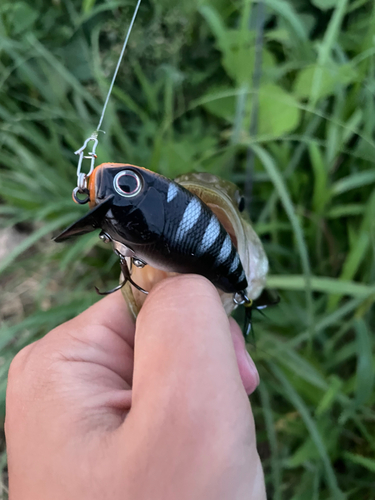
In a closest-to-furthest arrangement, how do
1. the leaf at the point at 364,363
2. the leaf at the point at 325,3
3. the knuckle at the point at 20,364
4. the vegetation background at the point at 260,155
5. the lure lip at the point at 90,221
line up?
the lure lip at the point at 90,221
the knuckle at the point at 20,364
the leaf at the point at 364,363
the vegetation background at the point at 260,155
the leaf at the point at 325,3

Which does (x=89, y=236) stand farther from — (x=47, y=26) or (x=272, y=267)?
(x=47, y=26)

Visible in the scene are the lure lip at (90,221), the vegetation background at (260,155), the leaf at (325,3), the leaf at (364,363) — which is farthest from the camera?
the leaf at (325,3)

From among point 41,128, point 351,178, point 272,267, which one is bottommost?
point 272,267

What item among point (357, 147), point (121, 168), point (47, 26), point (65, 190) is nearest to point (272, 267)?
point (357, 147)

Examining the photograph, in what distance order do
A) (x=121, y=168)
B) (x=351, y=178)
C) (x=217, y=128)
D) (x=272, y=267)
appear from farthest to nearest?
(x=217, y=128)
(x=272, y=267)
(x=351, y=178)
(x=121, y=168)

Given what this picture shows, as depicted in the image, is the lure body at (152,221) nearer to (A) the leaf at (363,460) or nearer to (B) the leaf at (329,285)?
(B) the leaf at (329,285)

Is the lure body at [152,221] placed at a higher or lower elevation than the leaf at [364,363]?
higher

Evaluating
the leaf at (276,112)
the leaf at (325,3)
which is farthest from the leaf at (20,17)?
the leaf at (325,3)
